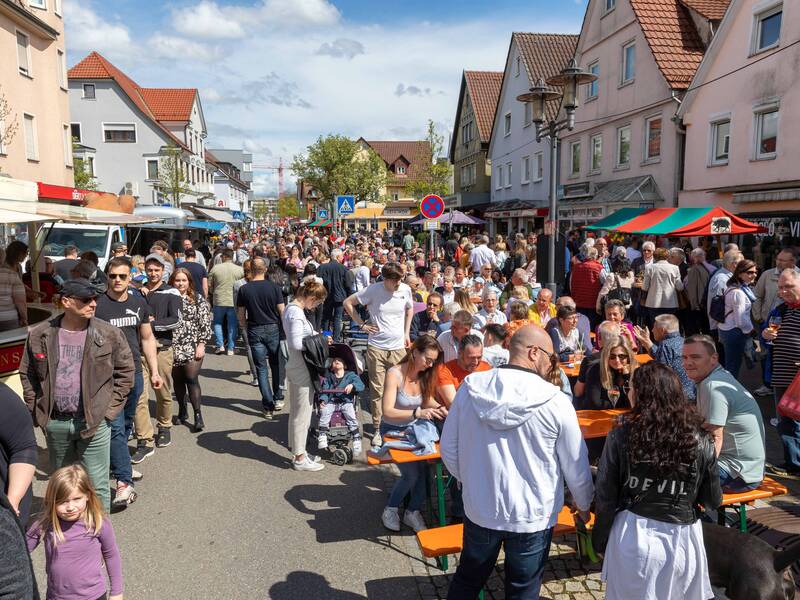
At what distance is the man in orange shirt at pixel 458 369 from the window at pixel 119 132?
137ft

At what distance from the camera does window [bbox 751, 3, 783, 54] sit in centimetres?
1459

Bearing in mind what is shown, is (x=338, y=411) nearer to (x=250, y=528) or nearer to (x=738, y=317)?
(x=250, y=528)

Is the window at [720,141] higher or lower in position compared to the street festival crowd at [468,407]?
higher

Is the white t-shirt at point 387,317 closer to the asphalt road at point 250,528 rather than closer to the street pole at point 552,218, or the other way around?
the asphalt road at point 250,528

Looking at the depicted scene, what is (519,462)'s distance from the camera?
277 cm

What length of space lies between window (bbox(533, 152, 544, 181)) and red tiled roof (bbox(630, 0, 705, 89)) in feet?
29.5

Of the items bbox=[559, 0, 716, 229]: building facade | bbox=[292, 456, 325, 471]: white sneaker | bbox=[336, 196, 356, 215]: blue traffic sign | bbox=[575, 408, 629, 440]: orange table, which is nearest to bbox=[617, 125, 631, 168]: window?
bbox=[559, 0, 716, 229]: building facade

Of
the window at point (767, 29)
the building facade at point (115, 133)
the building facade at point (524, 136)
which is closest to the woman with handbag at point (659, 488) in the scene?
the window at point (767, 29)

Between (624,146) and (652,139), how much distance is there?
1.75 m

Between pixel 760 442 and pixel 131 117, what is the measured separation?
145 ft

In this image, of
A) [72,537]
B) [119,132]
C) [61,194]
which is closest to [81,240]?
[61,194]

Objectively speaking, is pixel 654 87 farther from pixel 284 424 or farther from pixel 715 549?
pixel 715 549

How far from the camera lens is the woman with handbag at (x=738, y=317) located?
7.56 meters

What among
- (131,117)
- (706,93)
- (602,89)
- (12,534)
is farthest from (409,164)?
(12,534)
